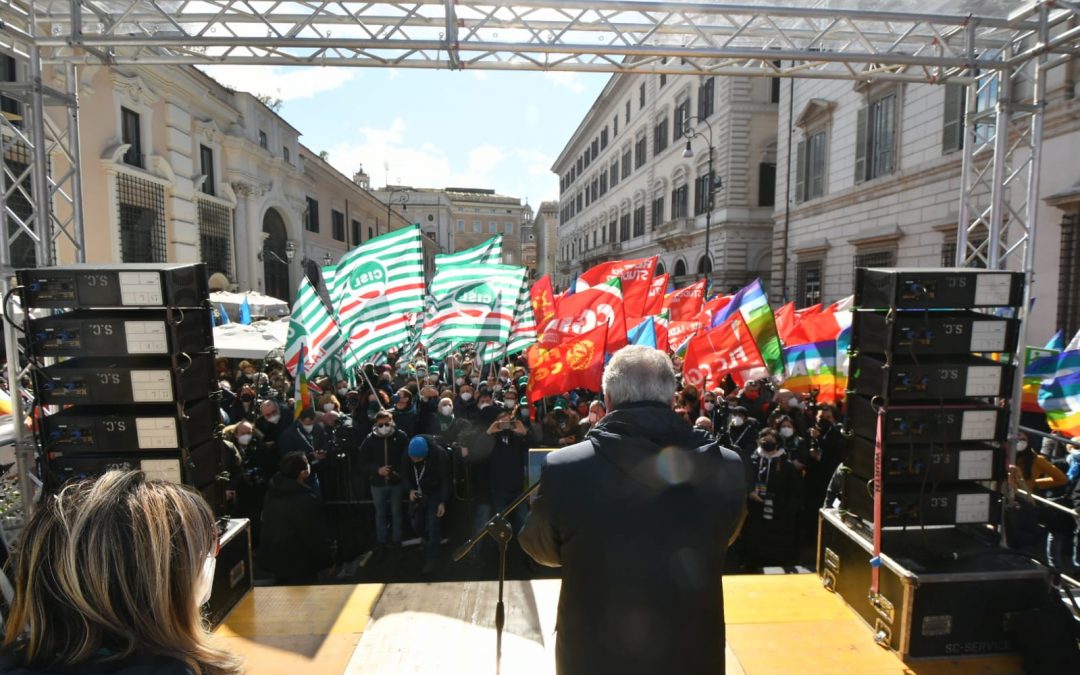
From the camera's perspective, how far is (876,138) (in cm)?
1838

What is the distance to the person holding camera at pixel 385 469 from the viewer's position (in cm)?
682

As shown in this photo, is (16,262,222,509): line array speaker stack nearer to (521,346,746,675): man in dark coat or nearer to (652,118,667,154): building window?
(521,346,746,675): man in dark coat

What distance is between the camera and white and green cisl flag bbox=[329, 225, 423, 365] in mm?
8281

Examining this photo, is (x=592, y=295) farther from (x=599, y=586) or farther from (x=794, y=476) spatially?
(x=599, y=586)

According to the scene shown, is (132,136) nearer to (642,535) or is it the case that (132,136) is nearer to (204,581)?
(204,581)

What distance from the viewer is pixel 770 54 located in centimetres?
519

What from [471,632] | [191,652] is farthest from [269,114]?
[191,652]

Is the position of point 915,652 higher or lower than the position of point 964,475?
lower

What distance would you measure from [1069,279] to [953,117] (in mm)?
5648

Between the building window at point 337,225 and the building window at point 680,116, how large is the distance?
20.9 metres

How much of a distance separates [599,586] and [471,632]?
2179 millimetres

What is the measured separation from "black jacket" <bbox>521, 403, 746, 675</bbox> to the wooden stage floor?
169cm

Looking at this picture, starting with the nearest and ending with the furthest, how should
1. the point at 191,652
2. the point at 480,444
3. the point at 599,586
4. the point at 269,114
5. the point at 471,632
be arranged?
1. the point at 191,652
2. the point at 599,586
3. the point at 471,632
4. the point at 480,444
5. the point at 269,114

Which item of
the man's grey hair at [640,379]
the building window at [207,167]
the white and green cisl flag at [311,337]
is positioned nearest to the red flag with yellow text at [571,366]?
the white and green cisl flag at [311,337]
